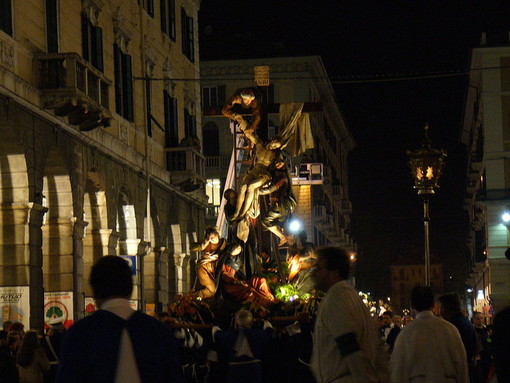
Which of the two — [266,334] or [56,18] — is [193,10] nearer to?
[56,18]

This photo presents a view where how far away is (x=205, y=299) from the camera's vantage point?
2105 cm

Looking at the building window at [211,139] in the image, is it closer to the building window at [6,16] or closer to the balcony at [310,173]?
the balcony at [310,173]

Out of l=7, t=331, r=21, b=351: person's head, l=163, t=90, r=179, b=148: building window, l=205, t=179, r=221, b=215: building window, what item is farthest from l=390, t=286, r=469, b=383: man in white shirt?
l=205, t=179, r=221, b=215: building window

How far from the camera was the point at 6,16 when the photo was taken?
22344 millimetres

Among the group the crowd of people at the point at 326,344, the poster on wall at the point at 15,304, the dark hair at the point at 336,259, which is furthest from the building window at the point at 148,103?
the dark hair at the point at 336,259

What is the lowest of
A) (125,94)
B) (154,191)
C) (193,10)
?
(154,191)

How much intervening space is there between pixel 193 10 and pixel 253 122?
70.3 ft

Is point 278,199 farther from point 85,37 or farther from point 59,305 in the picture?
point 85,37

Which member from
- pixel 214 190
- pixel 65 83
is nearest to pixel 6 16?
pixel 65 83

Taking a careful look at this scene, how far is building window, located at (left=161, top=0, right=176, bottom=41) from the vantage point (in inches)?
1507

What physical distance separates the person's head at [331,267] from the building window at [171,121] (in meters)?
30.1

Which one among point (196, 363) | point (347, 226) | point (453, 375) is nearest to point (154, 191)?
point (196, 363)

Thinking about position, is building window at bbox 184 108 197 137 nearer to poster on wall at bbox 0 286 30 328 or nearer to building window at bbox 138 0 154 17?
building window at bbox 138 0 154 17

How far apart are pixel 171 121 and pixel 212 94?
2598 centimetres
